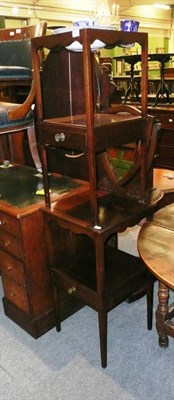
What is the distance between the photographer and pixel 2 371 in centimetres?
161

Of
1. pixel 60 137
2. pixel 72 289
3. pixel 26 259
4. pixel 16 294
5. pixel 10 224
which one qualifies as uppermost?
pixel 60 137

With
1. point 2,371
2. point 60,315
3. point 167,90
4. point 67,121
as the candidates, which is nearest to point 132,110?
point 67,121

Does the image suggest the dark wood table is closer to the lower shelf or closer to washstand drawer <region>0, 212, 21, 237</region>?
the lower shelf

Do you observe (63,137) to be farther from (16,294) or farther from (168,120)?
(168,120)

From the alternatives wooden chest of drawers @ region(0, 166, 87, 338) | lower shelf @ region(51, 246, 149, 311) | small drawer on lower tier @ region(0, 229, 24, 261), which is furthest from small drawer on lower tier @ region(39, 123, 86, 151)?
lower shelf @ region(51, 246, 149, 311)

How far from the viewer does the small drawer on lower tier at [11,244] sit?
1.66m

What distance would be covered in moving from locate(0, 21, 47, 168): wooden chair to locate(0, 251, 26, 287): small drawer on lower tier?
663 mm

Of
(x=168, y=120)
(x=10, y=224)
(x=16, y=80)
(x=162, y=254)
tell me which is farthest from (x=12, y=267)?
(x=168, y=120)

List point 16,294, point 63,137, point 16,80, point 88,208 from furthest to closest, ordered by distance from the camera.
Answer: point 16,80, point 16,294, point 88,208, point 63,137

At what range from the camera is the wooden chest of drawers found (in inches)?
64.2

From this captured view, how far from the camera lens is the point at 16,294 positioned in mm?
1822

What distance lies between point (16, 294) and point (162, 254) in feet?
3.03

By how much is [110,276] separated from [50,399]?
577 mm

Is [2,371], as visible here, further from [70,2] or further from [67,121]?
[70,2]
